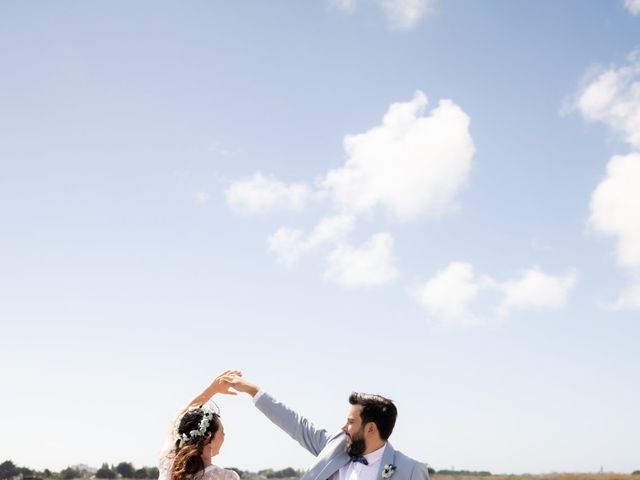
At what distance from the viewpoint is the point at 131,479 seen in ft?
72.5

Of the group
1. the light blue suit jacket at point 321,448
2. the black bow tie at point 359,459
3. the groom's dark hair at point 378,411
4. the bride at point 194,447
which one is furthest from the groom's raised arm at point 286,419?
the bride at point 194,447

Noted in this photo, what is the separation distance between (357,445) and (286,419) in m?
0.81

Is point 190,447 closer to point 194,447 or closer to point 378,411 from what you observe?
point 194,447

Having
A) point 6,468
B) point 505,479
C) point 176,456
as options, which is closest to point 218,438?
point 176,456

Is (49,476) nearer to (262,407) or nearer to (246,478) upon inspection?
(246,478)

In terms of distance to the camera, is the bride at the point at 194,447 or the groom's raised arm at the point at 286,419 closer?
the bride at the point at 194,447

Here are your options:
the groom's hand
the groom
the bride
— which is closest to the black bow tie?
the groom

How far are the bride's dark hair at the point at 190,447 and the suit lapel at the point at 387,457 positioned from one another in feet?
5.85

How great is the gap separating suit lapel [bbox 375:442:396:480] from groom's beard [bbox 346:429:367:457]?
0.68ft

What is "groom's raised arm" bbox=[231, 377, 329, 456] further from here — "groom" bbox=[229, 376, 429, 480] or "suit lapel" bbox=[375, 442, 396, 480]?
"suit lapel" bbox=[375, 442, 396, 480]

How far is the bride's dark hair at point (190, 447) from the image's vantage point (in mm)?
5227

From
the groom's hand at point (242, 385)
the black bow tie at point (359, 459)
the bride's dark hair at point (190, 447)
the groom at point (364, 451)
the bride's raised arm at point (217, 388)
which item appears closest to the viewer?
the bride's dark hair at point (190, 447)

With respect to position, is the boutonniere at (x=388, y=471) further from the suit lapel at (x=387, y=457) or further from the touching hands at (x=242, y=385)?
the touching hands at (x=242, y=385)

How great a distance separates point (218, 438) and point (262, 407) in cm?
Result: 124
